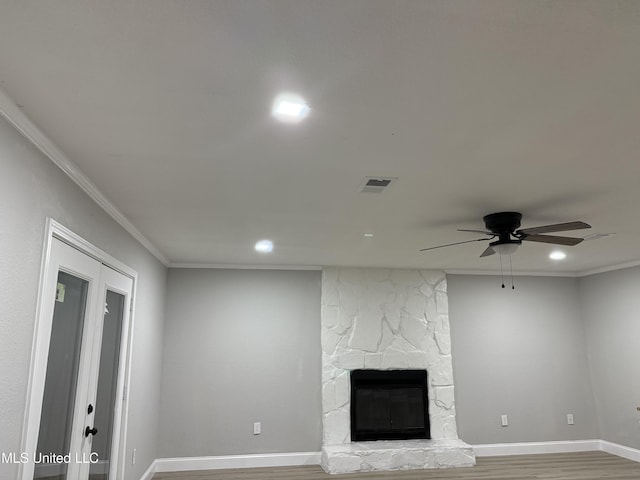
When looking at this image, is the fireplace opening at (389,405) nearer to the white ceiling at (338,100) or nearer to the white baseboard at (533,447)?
the white baseboard at (533,447)

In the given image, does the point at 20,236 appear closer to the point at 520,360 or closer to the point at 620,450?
the point at 520,360

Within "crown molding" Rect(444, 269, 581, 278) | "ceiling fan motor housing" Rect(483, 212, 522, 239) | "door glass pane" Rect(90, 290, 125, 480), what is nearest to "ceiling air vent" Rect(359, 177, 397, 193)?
"ceiling fan motor housing" Rect(483, 212, 522, 239)

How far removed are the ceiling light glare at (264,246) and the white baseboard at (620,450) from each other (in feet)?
17.1

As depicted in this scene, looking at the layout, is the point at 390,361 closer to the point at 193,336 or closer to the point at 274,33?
the point at 193,336

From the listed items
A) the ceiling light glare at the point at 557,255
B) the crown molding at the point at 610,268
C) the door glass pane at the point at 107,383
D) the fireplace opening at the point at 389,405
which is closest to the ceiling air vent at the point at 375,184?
the door glass pane at the point at 107,383

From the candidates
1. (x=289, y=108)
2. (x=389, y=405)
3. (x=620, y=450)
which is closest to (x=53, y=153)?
(x=289, y=108)

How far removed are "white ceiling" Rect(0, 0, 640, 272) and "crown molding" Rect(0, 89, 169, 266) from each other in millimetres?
39

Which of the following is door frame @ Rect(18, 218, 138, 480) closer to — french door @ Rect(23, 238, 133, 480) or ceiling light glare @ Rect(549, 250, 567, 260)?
french door @ Rect(23, 238, 133, 480)

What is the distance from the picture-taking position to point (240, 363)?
5559mm

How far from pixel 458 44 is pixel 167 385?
5177 mm

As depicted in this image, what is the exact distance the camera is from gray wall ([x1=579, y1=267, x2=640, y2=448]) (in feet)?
18.3

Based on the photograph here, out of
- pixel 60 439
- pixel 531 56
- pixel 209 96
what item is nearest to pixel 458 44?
pixel 531 56

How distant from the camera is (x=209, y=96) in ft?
5.71

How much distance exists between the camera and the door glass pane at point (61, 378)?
233 centimetres
